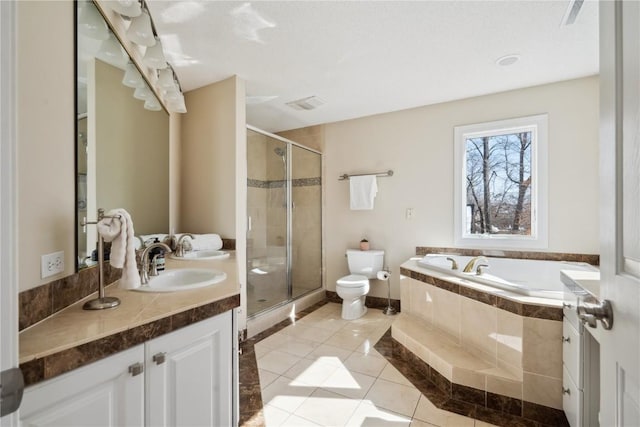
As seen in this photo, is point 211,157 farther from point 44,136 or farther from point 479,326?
point 479,326

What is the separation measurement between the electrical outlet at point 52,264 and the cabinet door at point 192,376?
16.7 inches

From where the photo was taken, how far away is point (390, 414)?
Result: 1.70 meters

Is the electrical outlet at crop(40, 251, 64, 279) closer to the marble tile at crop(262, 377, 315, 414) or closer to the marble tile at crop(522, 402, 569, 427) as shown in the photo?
the marble tile at crop(262, 377, 315, 414)

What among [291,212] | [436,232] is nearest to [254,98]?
[291,212]

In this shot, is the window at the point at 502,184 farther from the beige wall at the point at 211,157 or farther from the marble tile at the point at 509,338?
the beige wall at the point at 211,157

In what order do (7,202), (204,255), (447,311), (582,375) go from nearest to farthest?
(7,202) → (582,375) → (447,311) → (204,255)

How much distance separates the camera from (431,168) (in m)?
3.33

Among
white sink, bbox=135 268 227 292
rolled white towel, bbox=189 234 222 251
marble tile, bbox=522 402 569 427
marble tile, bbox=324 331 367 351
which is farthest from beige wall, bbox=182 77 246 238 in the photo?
marble tile, bbox=522 402 569 427

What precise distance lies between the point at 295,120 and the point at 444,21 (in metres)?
2.23

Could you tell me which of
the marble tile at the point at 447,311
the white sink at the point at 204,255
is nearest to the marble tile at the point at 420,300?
the marble tile at the point at 447,311

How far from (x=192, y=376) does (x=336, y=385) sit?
122cm

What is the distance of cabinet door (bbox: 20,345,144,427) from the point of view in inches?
28.0

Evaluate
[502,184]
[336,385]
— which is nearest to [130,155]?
[336,385]

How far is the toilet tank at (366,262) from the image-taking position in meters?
3.45
